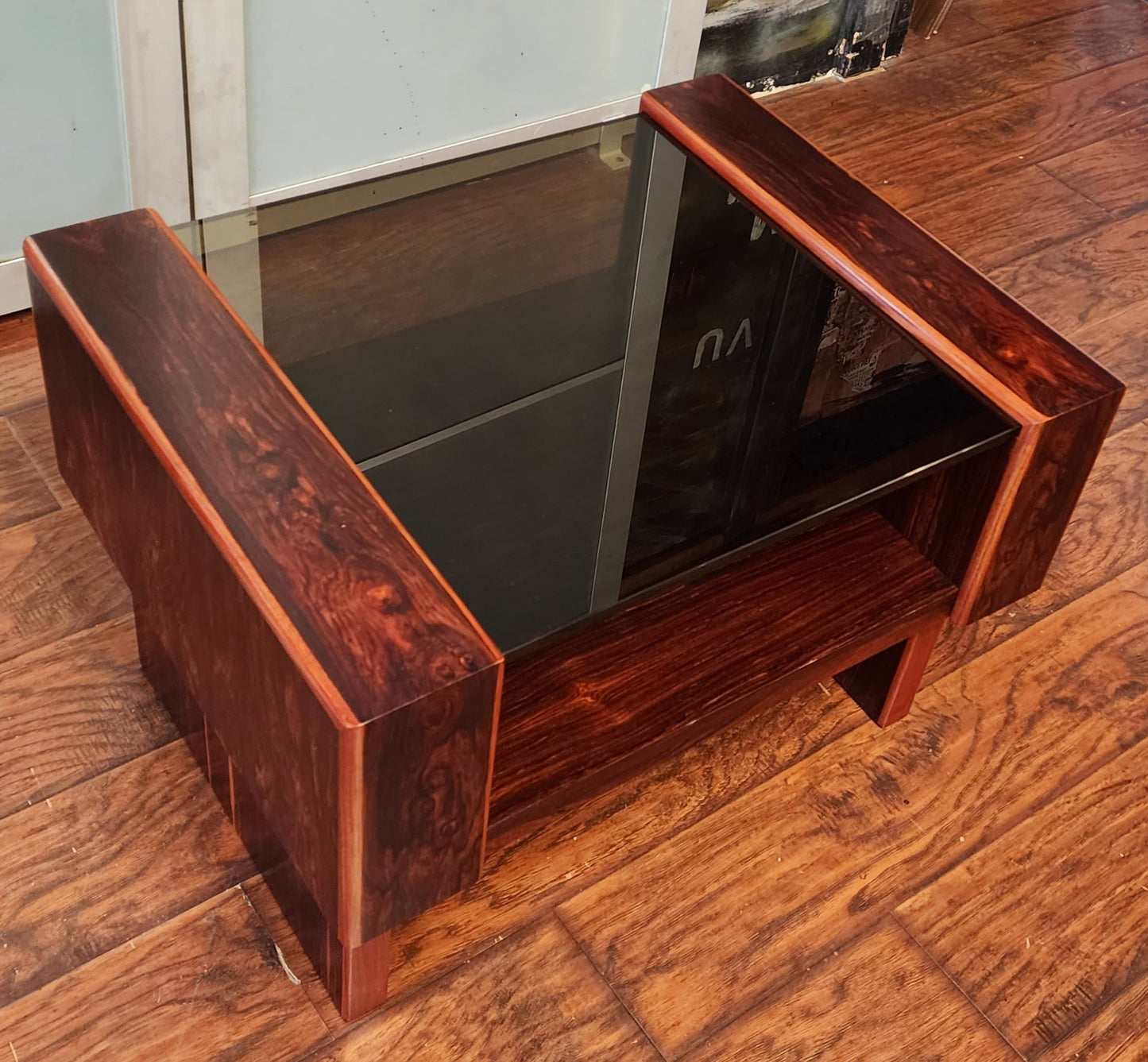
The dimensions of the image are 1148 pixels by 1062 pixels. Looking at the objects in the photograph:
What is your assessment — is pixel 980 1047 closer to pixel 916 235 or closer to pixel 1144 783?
pixel 1144 783

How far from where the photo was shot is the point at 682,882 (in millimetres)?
1178

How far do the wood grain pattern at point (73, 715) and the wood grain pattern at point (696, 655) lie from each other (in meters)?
0.38

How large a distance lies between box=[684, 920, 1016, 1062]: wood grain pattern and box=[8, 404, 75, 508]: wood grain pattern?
2.74 feet

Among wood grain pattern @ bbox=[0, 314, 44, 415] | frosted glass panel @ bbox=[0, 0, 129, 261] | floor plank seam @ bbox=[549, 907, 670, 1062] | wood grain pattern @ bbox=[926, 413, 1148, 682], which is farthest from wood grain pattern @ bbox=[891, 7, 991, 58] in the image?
floor plank seam @ bbox=[549, 907, 670, 1062]

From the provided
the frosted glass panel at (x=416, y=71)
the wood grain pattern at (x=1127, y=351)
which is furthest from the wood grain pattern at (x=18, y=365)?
the wood grain pattern at (x=1127, y=351)

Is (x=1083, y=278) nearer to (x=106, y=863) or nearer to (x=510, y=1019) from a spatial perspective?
(x=510, y=1019)

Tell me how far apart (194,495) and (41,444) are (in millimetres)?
692

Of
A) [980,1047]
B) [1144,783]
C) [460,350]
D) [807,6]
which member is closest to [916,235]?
[460,350]

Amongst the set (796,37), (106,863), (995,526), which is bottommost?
(106,863)

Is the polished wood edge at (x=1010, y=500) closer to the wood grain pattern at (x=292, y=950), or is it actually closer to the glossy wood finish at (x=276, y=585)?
the glossy wood finish at (x=276, y=585)

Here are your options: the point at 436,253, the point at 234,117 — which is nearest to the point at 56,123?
the point at 234,117

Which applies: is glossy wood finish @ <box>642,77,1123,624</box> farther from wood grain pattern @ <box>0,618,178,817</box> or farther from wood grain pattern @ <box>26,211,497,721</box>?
wood grain pattern @ <box>0,618,178,817</box>

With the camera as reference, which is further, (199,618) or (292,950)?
(292,950)

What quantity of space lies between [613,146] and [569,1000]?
2.57 ft
